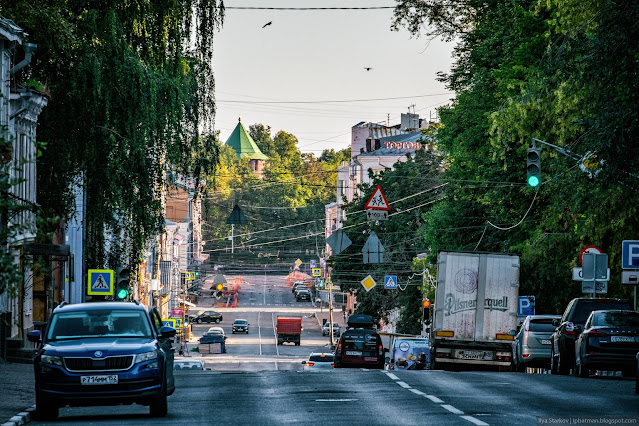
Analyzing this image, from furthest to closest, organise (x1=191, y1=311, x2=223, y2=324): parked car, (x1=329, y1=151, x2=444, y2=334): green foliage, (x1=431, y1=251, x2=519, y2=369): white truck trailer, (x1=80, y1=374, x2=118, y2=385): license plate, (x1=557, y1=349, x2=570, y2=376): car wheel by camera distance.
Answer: (x1=191, y1=311, x2=223, y2=324): parked car < (x1=329, y1=151, x2=444, y2=334): green foliage < (x1=431, y1=251, x2=519, y2=369): white truck trailer < (x1=557, y1=349, x2=570, y2=376): car wheel < (x1=80, y1=374, x2=118, y2=385): license plate

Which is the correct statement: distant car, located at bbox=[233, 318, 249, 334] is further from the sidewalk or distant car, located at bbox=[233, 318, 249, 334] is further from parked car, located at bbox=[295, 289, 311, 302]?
the sidewalk

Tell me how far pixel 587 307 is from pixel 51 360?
17107 mm

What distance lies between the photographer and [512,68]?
44.4 metres

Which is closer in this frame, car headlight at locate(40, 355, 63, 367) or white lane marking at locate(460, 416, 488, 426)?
white lane marking at locate(460, 416, 488, 426)

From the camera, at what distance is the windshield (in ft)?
57.9

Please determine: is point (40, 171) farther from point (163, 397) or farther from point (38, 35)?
point (163, 397)

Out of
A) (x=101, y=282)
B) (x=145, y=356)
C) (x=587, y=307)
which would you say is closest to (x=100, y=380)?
(x=145, y=356)

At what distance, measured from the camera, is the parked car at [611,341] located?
89.4 feet

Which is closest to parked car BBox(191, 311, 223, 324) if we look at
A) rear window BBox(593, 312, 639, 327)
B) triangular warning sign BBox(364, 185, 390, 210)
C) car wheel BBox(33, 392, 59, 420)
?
triangular warning sign BBox(364, 185, 390, 210)

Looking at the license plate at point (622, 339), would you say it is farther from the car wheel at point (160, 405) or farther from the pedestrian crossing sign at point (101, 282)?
the pedestrian crossing sign at point (101, 282)

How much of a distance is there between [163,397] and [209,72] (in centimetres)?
1242

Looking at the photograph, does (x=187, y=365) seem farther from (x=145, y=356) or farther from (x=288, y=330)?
(x=288, y=330)

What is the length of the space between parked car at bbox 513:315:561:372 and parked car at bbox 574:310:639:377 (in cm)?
680

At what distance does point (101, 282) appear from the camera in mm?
34469
